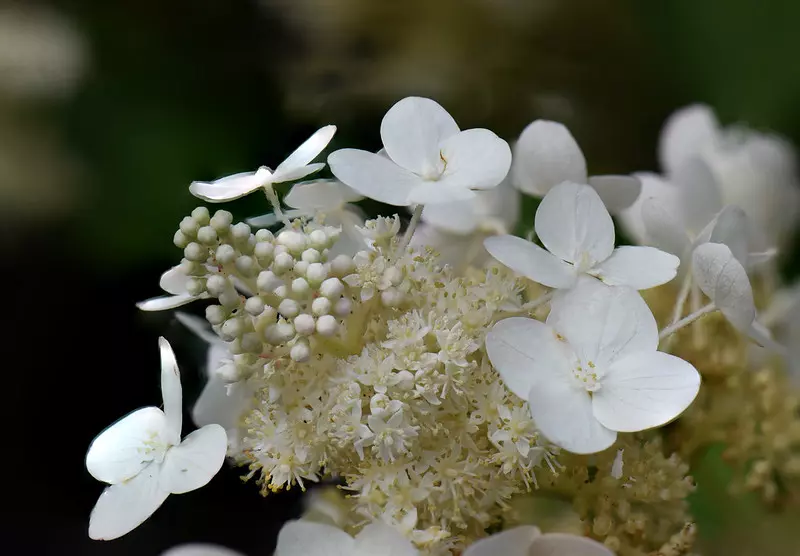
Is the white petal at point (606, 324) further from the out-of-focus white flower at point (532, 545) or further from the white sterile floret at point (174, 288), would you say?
the white sterile floret at point (174, 288)

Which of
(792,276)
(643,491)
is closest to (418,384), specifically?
(643,491)

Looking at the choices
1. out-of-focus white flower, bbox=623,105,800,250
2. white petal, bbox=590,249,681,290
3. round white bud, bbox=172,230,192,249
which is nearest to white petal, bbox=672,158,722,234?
out-of-focus white flower, bbox=623,105,800,250

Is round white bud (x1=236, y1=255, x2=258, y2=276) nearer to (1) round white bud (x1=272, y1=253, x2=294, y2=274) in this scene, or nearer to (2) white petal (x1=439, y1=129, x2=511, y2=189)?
(1) round white bud (x1=272, y1=253, x2=294, y2=274)

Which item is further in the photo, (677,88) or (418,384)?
(677,88)

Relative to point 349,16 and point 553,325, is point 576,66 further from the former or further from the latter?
point 553,325

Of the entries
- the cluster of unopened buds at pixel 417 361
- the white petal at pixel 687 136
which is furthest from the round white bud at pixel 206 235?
the white petal at pixel 687 136

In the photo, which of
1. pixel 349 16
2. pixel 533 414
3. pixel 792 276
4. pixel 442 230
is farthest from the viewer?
pixel 349 16

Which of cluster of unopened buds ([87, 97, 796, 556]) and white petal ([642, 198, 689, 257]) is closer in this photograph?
cluster of unopened buds ([87, 97, 796, 556])
